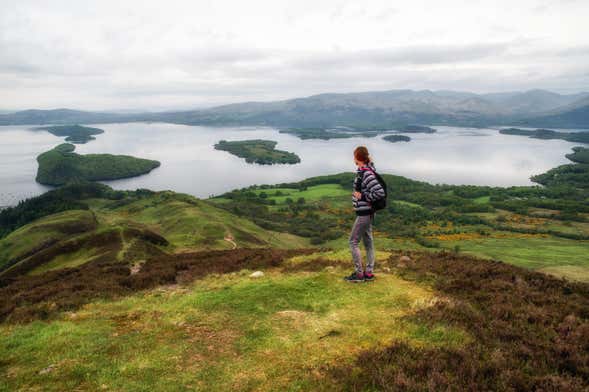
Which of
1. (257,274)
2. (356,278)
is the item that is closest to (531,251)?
(356,278)

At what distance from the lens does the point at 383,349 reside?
9750 millimetres

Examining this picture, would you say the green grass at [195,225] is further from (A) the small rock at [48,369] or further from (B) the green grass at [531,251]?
(B) the green grass at [531,251]

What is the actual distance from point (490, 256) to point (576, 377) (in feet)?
307

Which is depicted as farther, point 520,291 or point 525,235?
point 525,235

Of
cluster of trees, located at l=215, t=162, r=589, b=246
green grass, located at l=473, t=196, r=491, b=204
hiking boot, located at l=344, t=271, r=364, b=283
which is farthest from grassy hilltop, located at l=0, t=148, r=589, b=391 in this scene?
green grass, located at l=473, t=196, r=491, b=204

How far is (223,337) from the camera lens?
36.6ft

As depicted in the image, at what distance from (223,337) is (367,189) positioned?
7222 mm

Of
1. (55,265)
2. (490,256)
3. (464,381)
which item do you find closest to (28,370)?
(464,381)

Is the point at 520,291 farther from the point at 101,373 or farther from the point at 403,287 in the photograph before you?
the point at 101,373

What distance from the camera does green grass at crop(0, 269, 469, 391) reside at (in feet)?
29.8

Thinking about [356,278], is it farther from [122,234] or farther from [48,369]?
[122,234]

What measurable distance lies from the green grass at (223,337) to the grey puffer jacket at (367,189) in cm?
338

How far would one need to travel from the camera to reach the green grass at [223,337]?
29.8 ft

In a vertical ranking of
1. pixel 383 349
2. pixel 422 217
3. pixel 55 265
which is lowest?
pixel 422 217
